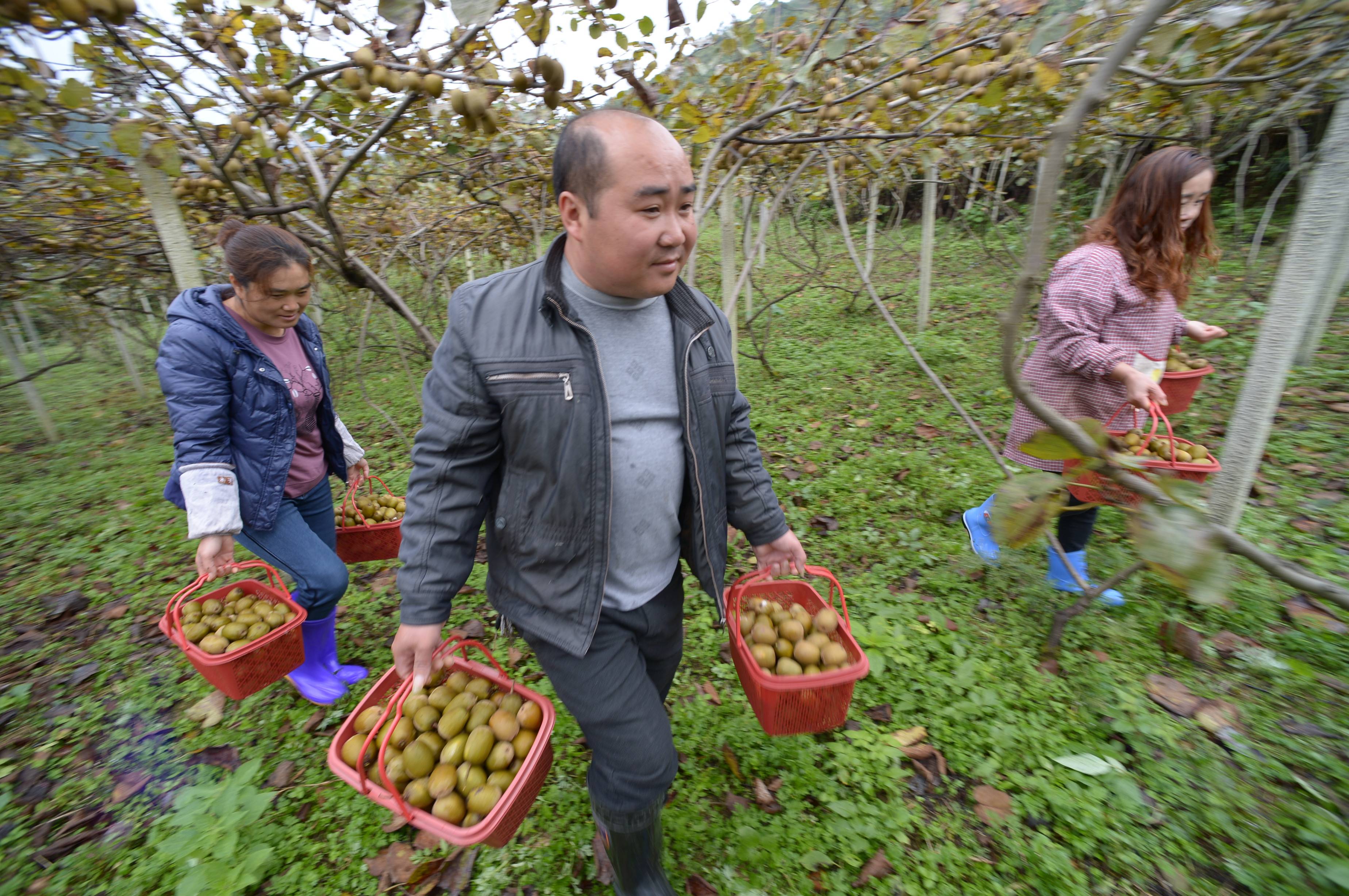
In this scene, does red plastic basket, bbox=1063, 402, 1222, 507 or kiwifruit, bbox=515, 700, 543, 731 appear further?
red plastic basket, bbox=1063, 402, 1222, 507

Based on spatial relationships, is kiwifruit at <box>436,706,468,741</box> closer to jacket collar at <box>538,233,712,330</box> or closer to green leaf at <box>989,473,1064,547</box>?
jacket collar at <box>538,233,712,330</box>

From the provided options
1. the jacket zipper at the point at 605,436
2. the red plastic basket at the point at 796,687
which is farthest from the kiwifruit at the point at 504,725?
the red plastic basket at the point at 796,687

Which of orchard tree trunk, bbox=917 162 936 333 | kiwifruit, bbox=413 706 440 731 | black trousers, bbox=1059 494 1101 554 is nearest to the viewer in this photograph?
kiwifruit, bbox=413 706 440 731

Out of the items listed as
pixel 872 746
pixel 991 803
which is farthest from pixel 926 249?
pixel 991 803

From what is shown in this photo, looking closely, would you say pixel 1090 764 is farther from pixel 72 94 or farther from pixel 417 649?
pixel 72 94

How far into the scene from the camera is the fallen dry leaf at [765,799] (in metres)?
2.08

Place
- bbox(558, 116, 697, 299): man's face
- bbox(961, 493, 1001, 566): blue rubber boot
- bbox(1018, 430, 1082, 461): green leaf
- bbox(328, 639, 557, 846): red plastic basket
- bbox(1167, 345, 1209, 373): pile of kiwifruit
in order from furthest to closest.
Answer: bbox(1167, 345, 1209, 373): pile of kiwifruit
bbox(961, 493, 1001, 566): blue rubber boot
bbox(328, 639, 557, 846): red plastic basket
bbox(558, 116, 697, 299): man's face
bbox(1018, 430, 1082, 461): green leaf

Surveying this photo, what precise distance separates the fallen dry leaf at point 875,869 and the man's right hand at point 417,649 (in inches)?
60.0

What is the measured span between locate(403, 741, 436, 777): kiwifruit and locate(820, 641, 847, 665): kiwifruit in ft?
3.92

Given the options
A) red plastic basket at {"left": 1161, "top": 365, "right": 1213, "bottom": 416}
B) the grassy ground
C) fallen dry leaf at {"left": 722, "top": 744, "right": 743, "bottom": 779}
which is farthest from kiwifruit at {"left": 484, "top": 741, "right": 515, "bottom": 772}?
red plastic basket at {"left": 1161, "top": 365, "right": 1213, "bottom": 416}

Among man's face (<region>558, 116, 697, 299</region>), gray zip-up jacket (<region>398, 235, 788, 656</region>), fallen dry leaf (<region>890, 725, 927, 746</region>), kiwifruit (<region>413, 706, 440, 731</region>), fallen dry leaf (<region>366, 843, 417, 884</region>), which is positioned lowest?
fallen dry leaf (<region>366, 843, 417, 884</region>)

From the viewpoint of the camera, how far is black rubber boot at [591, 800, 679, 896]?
1.56 meters

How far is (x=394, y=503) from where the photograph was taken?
3062mm

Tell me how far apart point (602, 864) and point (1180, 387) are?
13.3 feet
